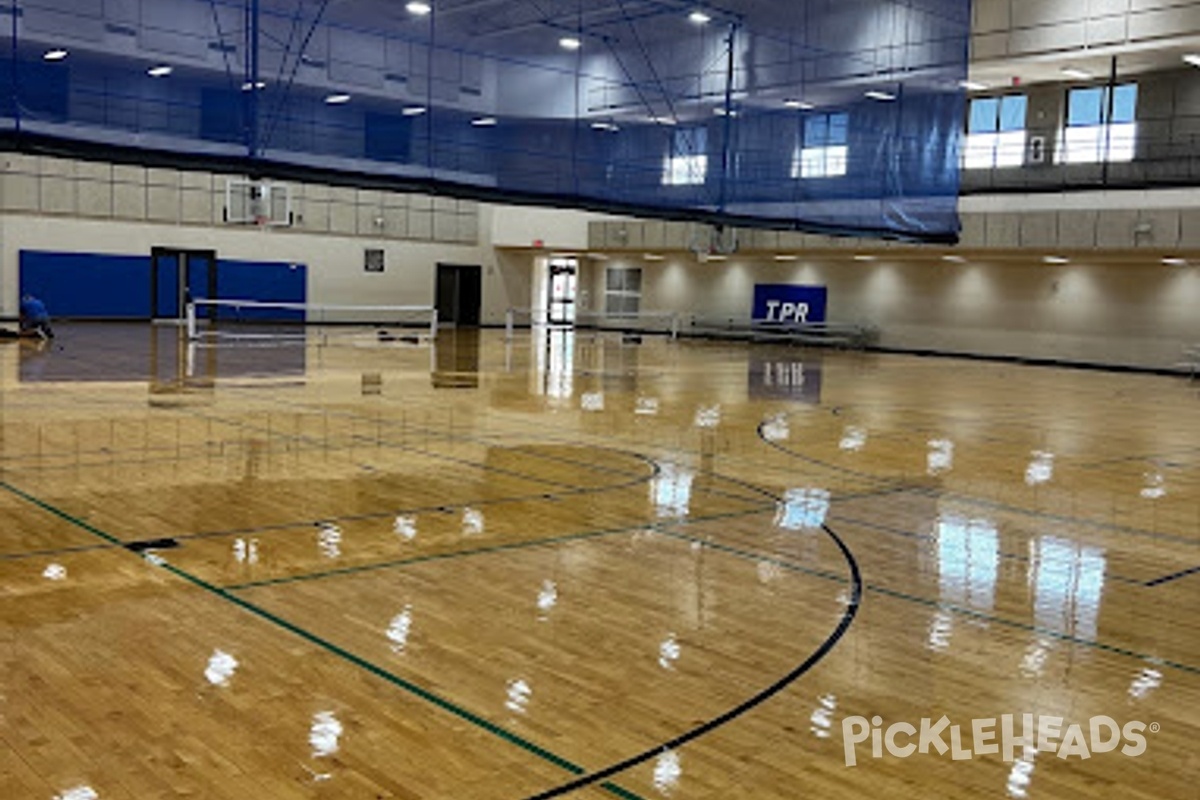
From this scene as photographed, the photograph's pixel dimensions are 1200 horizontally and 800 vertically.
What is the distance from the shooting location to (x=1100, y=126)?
2627cm

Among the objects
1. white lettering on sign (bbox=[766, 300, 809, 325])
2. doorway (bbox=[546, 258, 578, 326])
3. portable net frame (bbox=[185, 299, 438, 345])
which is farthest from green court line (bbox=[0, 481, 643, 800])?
doorway (bbox=[546, 258, 578, 326])

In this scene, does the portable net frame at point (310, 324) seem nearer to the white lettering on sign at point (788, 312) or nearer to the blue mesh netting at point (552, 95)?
the white lettering on sign at point (788, 312)

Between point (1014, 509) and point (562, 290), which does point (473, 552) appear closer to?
point (1014, 509)

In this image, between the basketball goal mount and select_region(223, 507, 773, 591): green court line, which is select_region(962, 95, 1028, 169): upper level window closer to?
the basketball goal mount

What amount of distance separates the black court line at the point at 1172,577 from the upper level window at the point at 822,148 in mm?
8300

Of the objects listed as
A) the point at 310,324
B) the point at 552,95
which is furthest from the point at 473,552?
the point at 310,324

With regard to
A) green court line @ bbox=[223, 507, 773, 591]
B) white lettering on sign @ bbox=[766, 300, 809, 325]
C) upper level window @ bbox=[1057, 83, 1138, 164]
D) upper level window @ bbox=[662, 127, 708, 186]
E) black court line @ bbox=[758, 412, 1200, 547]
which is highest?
upper level window @ bbox=[1057, 83, 1138, 164]

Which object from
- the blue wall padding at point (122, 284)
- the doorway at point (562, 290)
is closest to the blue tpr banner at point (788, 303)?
the doorway at point (562, 290)

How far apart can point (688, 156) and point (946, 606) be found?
28.3 feet

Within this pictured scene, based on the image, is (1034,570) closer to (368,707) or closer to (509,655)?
(509,655)

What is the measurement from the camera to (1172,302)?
2531 centimetres

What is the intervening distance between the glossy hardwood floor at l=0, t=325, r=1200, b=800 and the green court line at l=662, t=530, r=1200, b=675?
0.02 meters

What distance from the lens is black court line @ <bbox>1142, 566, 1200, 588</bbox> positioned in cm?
576

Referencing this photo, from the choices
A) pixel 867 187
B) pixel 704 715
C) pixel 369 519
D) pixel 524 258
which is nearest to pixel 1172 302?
pixel 867 187
